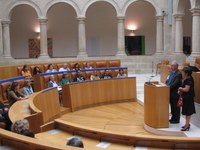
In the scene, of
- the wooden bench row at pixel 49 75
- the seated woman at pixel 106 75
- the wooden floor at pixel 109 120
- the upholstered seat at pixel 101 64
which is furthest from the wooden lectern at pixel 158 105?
the upholstered seat at pixel 101 64

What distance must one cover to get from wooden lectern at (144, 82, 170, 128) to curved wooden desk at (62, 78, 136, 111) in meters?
3.26

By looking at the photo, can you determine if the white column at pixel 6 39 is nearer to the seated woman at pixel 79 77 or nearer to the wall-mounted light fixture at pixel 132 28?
the seated woman at pixel 79 77

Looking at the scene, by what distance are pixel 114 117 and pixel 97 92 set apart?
5.80 feet

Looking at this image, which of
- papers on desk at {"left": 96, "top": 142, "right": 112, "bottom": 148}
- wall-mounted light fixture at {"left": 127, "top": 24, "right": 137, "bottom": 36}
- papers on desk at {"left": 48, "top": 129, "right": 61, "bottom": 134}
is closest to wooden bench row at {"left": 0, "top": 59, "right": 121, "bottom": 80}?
wall-mounted light fixture at {"left": 127, "top": 24, "right": 137, "bottom": 36}

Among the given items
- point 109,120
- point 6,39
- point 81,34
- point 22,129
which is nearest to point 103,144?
point 22,129

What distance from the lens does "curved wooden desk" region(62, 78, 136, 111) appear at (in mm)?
9711

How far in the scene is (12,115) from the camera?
5.74 m

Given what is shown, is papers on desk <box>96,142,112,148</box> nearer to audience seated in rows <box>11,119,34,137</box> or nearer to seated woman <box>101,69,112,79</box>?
audience seated in rows <box>11,119,34,137</box>

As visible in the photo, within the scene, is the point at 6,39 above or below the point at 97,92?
above

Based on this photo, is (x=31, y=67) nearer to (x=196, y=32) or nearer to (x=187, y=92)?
(x=196, y=32)

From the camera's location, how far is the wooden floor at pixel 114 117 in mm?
7801

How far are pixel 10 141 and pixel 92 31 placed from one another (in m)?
19.3

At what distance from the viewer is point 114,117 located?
8.97 m

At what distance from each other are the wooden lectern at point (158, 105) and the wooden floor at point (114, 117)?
43 centimetres
